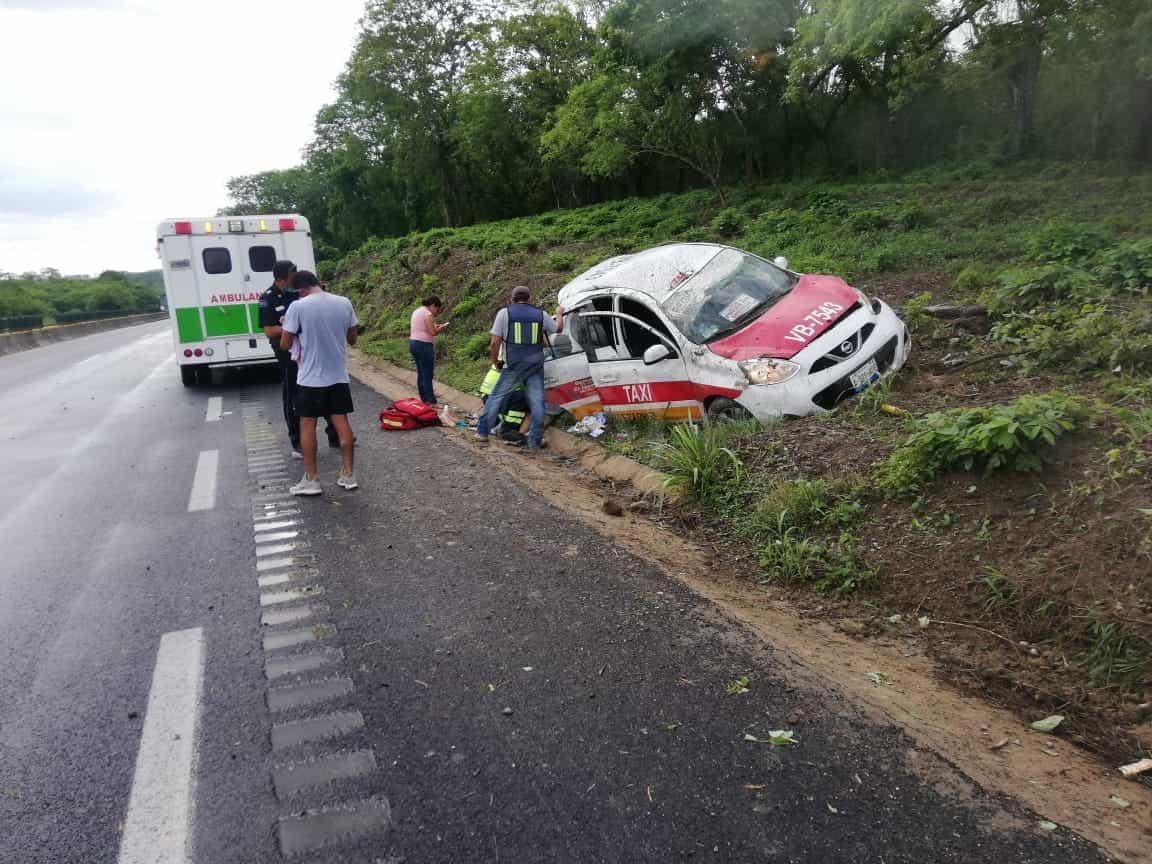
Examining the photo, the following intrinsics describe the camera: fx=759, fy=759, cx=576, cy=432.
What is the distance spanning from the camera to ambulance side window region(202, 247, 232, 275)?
13.1 metres

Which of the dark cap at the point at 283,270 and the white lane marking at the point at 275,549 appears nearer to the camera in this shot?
the white lane marking at the point at 275,549

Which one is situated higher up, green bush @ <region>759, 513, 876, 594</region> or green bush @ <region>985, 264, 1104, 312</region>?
green bush @ <region>985, 264, 1104, 312</region>

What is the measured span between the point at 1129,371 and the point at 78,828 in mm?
7601

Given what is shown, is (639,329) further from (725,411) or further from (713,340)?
(725,411)

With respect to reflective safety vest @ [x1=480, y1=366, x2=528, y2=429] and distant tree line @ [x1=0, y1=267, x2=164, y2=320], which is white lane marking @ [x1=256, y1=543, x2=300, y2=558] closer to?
reflective safety vest @ [x1=480, y1=366, x2=528, y2=429]

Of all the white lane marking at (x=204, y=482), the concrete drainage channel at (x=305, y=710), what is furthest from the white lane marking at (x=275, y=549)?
the white lane marking at (x=204, y=482)

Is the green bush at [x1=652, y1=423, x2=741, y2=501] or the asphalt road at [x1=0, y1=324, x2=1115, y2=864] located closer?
the asphalt road at [x1=0, y1=324, x2=1115, y2=864]

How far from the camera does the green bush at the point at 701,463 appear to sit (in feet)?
20.2

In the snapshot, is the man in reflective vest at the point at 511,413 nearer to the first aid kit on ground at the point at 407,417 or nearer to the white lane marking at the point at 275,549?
the first aid kit on ground at the point at 407,417

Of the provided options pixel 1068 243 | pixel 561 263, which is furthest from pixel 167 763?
pixel 561 263

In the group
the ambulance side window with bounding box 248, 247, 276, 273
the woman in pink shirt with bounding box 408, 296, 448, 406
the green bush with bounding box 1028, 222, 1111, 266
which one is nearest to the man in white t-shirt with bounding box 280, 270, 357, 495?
the woman in pink shirt with bounding box 408, 296, 448, 406

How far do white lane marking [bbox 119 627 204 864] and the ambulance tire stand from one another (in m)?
4.87

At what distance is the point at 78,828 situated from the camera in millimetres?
2771

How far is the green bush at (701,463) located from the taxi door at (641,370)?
3.64 feet
